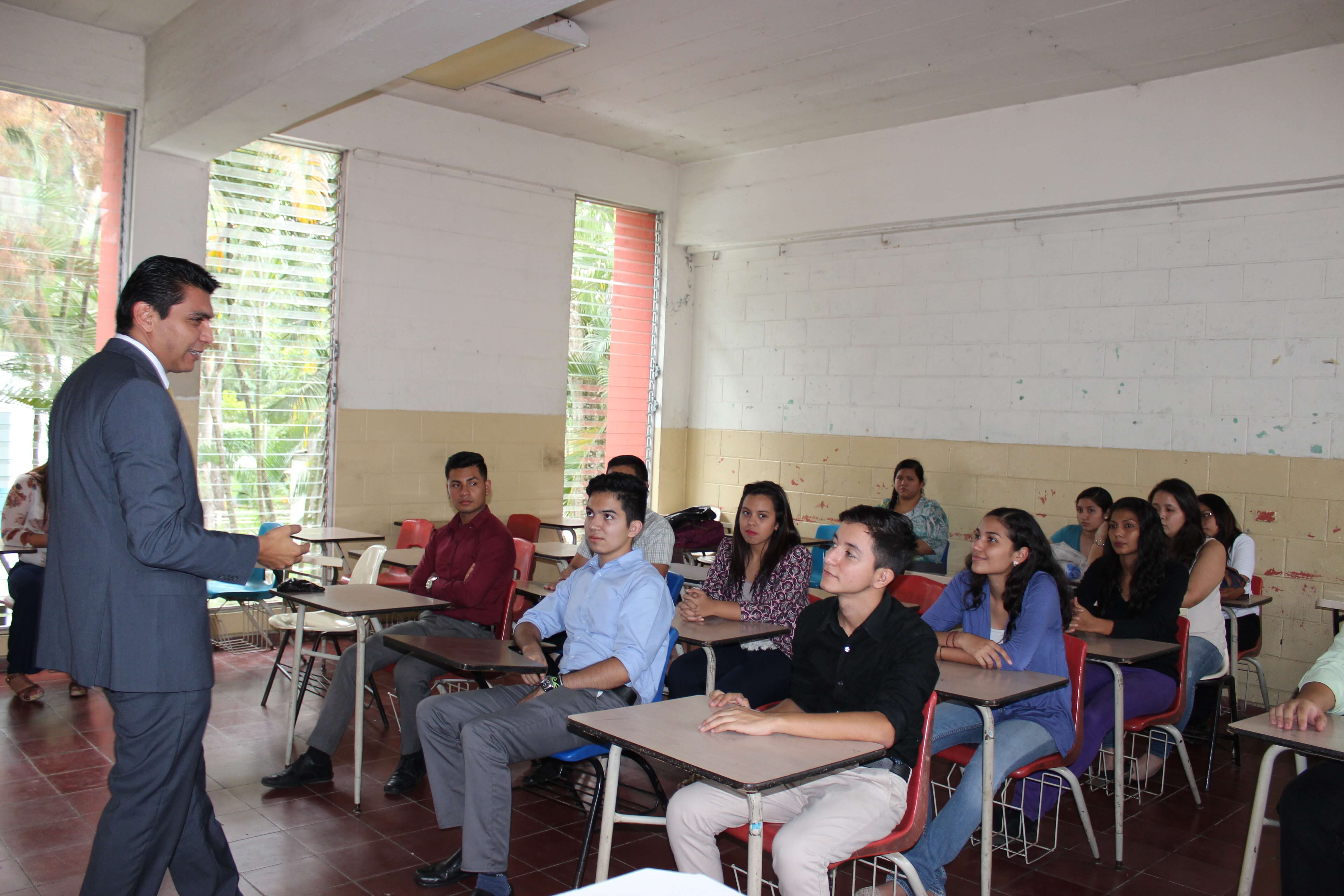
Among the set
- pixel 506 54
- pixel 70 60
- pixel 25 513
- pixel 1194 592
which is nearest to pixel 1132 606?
pixel 1194 592

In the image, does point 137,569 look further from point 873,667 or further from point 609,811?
point 873,667

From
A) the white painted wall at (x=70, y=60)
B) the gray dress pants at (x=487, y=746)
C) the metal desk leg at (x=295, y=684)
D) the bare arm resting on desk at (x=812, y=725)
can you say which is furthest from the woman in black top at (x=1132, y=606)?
the white painted wall at (x=70, y=60)

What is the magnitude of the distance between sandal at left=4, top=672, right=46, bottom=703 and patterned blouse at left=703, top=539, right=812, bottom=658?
11.2ft

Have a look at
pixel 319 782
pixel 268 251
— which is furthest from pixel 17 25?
pixel 319 782

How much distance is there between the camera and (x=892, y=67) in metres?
5.82

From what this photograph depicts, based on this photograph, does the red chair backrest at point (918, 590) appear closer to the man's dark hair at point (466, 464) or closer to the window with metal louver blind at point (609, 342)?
the man's dark hair at point (466, 464)

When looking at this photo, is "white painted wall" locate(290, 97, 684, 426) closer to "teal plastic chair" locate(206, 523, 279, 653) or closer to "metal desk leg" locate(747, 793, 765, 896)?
"teal plastic chair" locate(206, 523, 279, 653)

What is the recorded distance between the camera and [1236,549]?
517 cm

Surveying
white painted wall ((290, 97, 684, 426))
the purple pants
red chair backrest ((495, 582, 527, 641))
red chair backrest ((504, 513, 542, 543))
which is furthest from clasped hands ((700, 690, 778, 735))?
white painted wall ((290, 97, 684, 426))

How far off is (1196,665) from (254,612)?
525cm

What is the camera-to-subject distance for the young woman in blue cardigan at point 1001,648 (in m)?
2.83

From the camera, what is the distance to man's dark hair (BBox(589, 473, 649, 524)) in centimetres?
325

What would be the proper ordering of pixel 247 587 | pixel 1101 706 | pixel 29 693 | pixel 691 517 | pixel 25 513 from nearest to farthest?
pixel 1101 706
pixel 29 693
pixel 25 513
pixel 247 587
pixel 691 517

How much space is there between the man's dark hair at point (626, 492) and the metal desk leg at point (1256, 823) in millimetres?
1849
